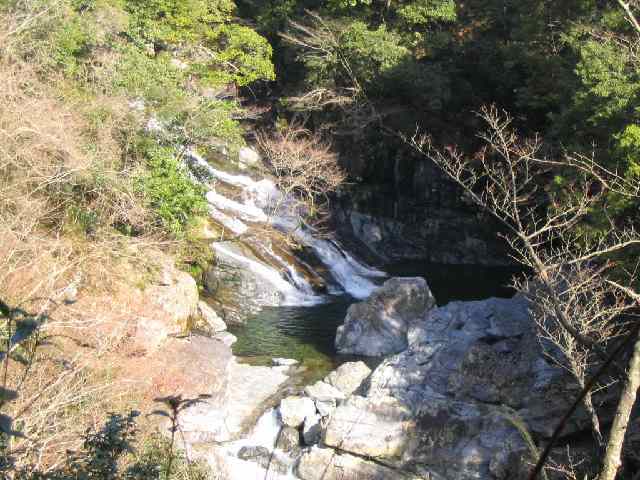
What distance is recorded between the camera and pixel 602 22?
47.3 ft

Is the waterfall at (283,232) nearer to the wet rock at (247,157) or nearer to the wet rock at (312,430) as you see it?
the wet rock at (247,157)

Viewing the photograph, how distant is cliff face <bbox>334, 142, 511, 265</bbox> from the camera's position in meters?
22.2

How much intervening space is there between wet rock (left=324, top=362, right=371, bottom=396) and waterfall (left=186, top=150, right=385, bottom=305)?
5455 mm

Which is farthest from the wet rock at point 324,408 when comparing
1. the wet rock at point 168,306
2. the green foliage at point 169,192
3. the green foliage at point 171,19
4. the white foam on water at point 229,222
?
the green foliage at point 171,19

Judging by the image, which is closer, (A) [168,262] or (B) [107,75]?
(A) [168,262]

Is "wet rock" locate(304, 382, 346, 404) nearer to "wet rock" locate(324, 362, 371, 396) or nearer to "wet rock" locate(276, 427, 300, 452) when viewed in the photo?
"wet rock" locate(324, 362, 371, 396)

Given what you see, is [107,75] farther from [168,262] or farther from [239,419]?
[239,419]

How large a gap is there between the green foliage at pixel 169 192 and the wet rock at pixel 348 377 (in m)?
5.02

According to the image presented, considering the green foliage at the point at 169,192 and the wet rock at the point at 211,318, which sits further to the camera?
the wet rock at the point at 211,318

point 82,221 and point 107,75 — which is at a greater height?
point 107,75

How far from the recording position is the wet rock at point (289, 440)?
30.4 ft

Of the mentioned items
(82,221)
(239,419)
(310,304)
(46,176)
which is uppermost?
(46,176)

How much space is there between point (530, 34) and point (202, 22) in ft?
39.8

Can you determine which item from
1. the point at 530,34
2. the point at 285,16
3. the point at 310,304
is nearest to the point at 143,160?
the point at 310,304
